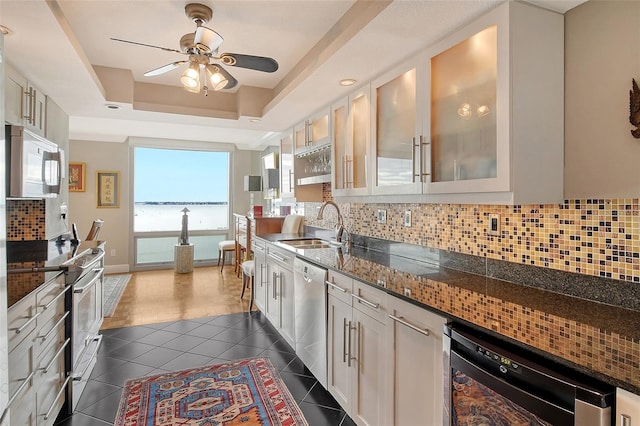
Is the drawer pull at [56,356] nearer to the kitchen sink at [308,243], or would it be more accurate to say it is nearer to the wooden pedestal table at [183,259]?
the kitchen sink at [308,243]

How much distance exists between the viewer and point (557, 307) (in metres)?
1.35

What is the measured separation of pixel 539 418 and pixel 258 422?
164cm

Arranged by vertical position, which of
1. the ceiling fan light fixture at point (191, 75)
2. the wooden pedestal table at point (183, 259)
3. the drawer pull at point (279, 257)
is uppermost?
the ceiling fan light fixture at point (191, 75)

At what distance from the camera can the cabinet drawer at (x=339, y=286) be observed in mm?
2012

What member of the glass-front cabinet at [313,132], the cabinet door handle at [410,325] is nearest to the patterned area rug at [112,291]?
the glass-front cabinet at [313,132]

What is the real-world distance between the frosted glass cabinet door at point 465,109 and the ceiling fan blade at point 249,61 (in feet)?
3.20

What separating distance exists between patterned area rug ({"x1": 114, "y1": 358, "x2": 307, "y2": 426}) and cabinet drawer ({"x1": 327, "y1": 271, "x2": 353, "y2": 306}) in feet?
2.56

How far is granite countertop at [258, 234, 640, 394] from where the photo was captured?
0.92 m

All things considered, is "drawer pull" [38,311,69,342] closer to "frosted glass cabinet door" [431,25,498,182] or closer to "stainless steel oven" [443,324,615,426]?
"stainless steel oven" [443,324,615,426]

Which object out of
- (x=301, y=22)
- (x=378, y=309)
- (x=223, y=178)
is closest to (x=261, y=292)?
(x=378, y=309)

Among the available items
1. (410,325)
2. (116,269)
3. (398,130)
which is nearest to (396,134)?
(398,130)

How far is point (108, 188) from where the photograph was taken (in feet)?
21.0

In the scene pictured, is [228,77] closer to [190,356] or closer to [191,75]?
[191,75]

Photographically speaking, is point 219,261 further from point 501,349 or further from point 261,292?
point 501,349
